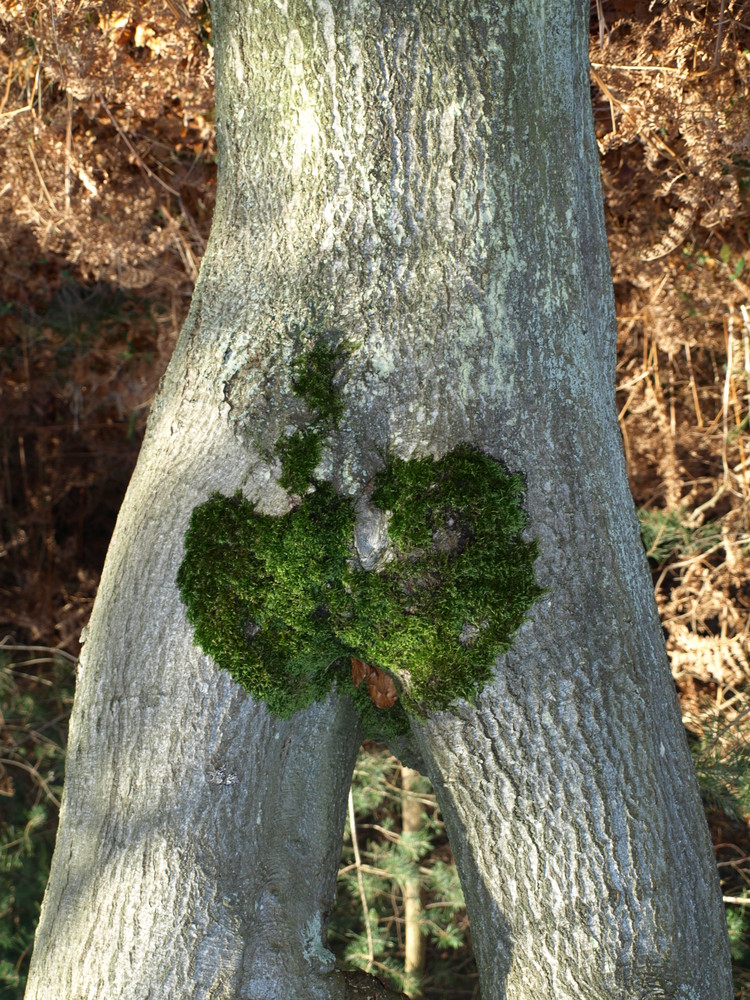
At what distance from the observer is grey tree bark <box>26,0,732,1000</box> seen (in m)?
1.63

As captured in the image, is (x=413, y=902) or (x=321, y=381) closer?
(x=321, y=381)

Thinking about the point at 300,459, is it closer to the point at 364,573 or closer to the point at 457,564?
the point at 364,573

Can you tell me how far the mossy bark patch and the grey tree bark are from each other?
0.05 m

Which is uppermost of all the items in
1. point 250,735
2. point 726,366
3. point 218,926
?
point 726,366

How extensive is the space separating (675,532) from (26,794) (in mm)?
4097

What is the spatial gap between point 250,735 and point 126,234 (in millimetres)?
2427

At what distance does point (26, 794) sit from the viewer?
15.0ft

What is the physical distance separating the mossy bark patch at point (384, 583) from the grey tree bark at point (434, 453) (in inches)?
2.1

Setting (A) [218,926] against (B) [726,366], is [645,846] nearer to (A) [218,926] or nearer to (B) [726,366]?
(A) [218,926]

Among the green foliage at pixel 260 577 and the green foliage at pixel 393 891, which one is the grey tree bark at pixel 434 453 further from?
the green foliage at pixel 393 891

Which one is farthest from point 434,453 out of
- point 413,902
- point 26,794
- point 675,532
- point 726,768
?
point 26,794

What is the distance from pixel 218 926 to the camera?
1.73m

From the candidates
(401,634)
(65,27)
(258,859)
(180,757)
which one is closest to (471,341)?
(401,634)

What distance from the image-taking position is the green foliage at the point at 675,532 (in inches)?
139
